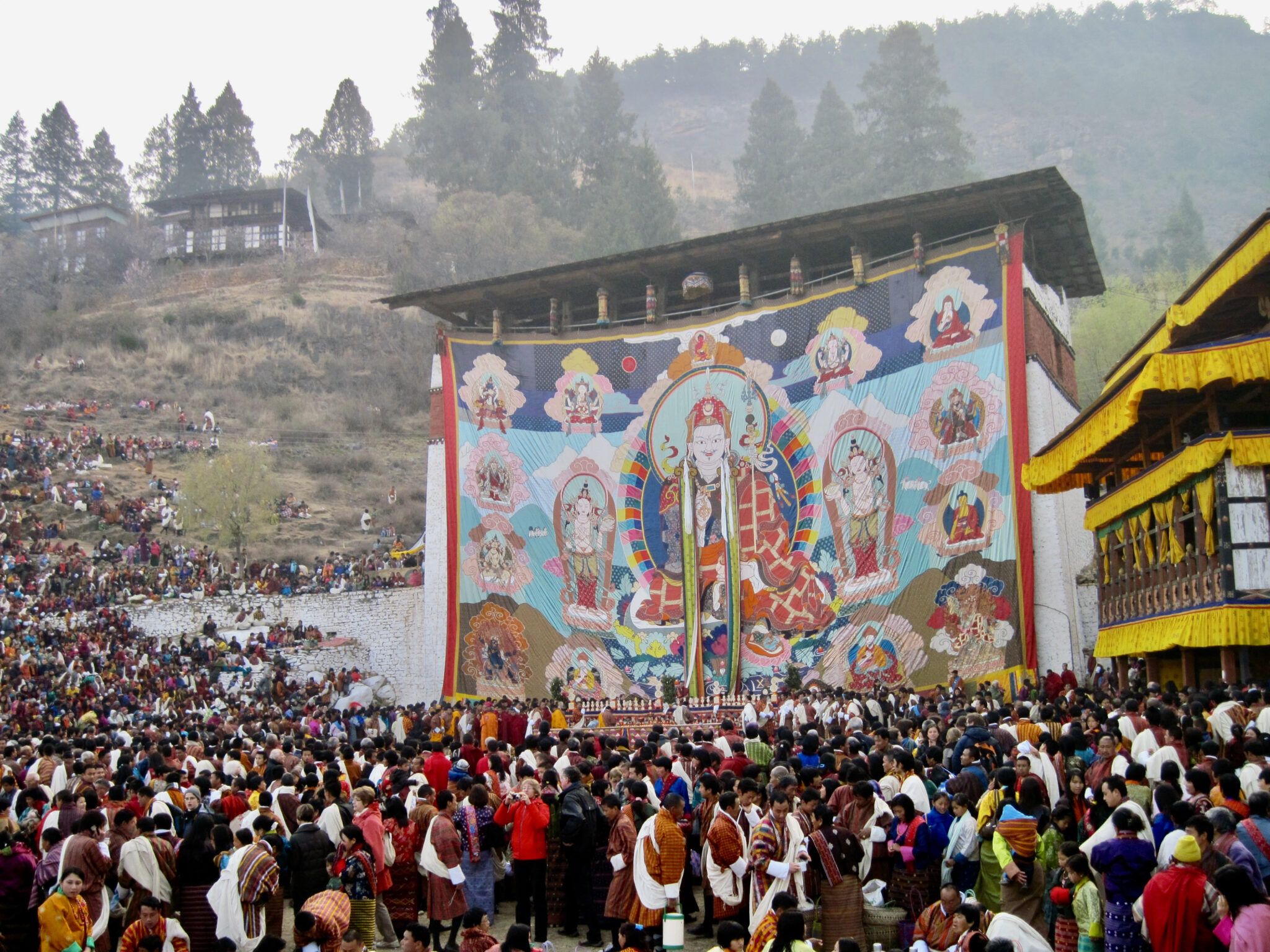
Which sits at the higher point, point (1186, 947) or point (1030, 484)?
point (1030, 484)

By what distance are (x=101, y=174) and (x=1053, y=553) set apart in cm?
6576

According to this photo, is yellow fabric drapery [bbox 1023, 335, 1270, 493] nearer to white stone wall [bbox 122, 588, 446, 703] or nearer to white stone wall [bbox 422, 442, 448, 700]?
white stone wall [bbox 422, 442, 448, 700]

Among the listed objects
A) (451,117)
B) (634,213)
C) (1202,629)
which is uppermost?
(451,117)

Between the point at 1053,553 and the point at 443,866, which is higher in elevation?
the point at 1053,553

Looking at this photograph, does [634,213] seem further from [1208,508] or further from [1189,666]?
[1208,508]

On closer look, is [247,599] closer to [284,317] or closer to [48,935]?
[48,935]

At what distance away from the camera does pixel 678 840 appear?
812 cm

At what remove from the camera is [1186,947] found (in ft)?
19.1

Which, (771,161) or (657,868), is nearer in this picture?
(657,868)

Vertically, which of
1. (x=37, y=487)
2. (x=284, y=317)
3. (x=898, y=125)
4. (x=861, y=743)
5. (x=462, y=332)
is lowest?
(x=861, y=743)

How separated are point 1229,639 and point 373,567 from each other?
2285cm

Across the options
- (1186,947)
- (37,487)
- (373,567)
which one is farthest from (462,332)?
(1186,947)

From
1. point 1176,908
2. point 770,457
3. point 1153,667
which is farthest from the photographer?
point 770,457

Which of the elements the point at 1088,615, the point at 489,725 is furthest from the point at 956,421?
the point at 489,725
